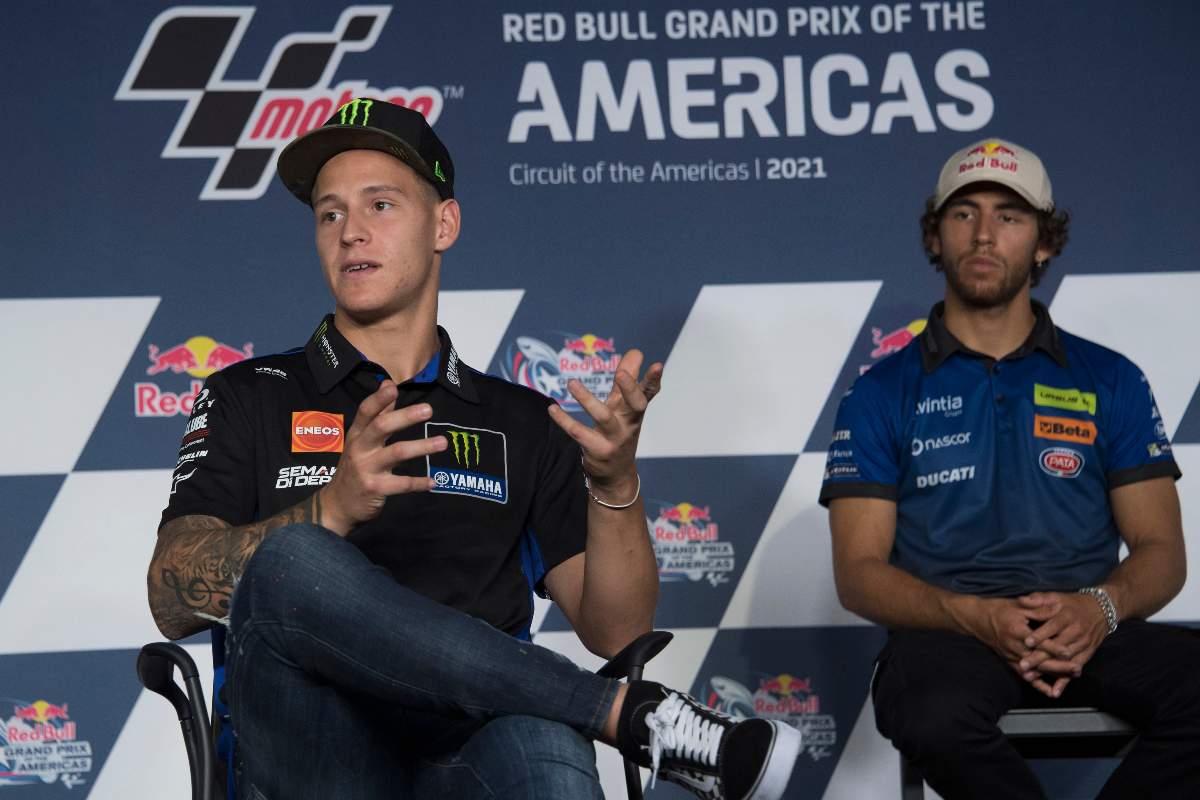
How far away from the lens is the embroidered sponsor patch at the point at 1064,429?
6.95ft

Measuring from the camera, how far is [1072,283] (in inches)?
107

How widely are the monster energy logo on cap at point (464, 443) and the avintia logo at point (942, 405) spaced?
786 mm

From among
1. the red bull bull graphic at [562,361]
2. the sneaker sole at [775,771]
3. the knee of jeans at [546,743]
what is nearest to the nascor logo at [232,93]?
the red bull bull graphic at [562,361]

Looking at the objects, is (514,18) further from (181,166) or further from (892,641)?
Answer: (892,641)

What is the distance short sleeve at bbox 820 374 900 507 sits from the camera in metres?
2.11

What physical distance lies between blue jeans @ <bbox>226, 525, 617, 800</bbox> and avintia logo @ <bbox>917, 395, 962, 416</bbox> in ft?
3.19

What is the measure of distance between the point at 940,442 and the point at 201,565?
1177mm

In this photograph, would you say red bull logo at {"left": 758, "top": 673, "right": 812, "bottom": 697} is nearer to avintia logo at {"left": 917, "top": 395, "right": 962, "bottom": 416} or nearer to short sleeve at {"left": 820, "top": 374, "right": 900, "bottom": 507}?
short sleeve at {"left": 820, "top": 374, "right": 900, "bottom": 507}

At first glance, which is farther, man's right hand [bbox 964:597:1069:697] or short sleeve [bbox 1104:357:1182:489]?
short sleeve [bbox 1104:357:1182:489]

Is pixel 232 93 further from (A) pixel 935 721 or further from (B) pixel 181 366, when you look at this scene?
(A) pixel 935 721

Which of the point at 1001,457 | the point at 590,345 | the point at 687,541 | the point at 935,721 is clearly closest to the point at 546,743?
the point at 935,721

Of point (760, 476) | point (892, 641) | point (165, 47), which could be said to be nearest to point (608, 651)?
point (892, 641)

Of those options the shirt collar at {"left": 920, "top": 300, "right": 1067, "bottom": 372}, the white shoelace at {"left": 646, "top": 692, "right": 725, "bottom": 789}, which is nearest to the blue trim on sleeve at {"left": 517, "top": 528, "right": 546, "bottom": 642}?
the white shoelace at {"left": 646, "top": 692, "right": 725, "bottom": 789}

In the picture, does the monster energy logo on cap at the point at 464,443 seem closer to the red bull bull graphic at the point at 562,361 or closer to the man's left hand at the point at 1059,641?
the man's left hand at the point at 1059,641
